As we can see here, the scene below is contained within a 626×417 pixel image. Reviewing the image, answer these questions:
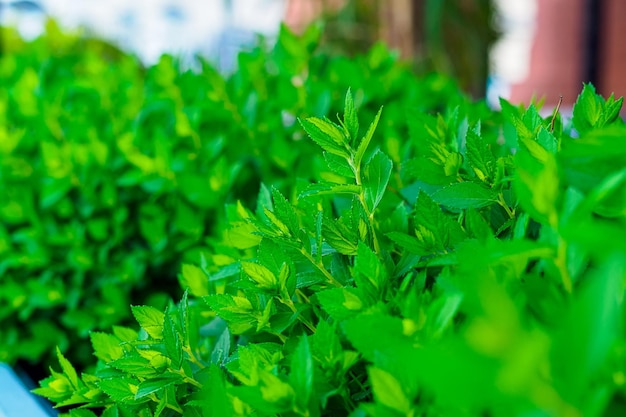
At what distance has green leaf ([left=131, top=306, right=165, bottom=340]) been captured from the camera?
2.15 feet

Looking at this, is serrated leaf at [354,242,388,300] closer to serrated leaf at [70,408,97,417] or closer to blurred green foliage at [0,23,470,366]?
serrated leaf at [70,408,97,417]

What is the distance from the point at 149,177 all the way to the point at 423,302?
0.84 m

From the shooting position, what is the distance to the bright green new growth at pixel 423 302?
0.31m

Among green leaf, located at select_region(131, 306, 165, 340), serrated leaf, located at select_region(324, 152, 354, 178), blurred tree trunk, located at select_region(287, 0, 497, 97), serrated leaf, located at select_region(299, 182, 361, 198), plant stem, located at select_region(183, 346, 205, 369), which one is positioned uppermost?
blurred tree trunk, located at select_region(287, 0, 497, 97)

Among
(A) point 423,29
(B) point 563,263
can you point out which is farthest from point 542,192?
(A) point 423,29

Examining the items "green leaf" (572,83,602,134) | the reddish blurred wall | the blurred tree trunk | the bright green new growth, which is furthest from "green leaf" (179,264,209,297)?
the reddish blurred wall

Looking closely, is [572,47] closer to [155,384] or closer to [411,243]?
[411,243]

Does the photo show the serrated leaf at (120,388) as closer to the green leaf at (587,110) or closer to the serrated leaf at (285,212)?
the serrated leaf at (285,212)

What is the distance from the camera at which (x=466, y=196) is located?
621 mm

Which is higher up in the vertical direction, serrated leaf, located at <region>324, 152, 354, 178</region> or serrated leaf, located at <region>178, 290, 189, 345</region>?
serrated leaf, located at <region>324, 152, 354, 178</region>

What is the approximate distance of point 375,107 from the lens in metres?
1.40

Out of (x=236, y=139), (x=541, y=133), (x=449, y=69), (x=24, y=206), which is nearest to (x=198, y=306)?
(x=541, y=133)

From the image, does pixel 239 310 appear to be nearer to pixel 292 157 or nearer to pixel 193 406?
pixel 193 406

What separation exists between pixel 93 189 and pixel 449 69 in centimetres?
212
